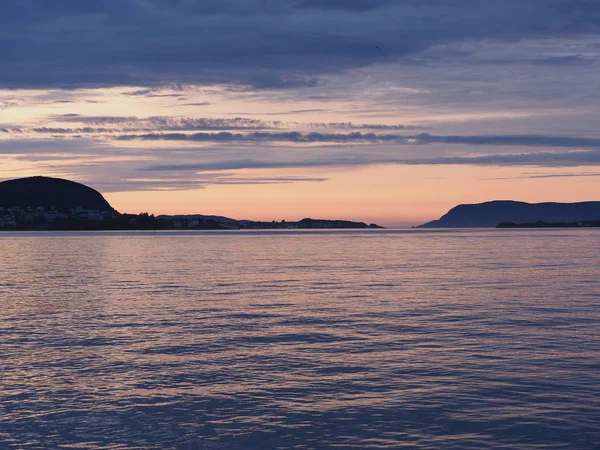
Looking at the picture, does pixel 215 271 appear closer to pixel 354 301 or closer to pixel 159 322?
pixel 354 301

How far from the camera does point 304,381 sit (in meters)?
23.0

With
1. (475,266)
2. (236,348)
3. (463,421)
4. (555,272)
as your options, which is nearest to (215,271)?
(475,266)

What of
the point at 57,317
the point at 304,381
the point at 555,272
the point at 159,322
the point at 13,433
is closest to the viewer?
the point at 13,433

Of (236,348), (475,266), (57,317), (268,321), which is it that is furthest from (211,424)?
(475,266)

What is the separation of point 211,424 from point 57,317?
23.1 meters

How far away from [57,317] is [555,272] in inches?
1926

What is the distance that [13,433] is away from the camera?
18.0 meters

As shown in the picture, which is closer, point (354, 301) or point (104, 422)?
point (104, 422)

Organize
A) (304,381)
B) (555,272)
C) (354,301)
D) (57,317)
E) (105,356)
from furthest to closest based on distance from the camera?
(555,272)
(354,301)
(57,317)
(105,356)
(304,381)

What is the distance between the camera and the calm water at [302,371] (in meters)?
17.9

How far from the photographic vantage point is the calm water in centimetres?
1792

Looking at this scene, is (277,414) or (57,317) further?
(57,317)

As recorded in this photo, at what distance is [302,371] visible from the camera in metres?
24.4

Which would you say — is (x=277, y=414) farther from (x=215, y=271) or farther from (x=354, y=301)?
(x=215, y=271)
